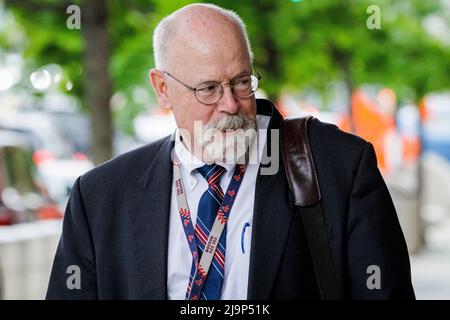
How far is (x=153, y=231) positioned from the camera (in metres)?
3.04

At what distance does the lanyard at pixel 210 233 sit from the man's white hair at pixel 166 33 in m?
0.40

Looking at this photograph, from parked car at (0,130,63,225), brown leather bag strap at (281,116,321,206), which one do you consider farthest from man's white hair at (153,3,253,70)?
parked car at (0,130,63,225)

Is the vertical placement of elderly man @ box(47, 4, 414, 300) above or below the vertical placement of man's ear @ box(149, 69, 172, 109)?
below

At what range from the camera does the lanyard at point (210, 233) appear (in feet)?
9.47

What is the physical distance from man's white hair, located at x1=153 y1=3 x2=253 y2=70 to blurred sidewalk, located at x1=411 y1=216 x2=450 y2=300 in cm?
739

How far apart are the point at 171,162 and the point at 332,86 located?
15.4 meters

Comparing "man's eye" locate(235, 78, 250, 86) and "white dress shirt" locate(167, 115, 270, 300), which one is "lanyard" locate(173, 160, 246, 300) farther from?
"man's eye" locate(235, 78, 250, 86)

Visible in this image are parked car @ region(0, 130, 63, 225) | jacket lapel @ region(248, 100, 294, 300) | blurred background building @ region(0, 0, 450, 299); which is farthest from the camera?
parked car @ region(0, 130, 63, 225)

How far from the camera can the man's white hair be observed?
3.07 meters

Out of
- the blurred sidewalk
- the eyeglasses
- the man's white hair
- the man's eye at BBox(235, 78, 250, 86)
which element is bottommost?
the blurred sidewalk

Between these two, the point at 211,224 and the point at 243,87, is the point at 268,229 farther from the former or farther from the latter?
the point at 243,87

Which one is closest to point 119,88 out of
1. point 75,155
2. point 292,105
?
point 292,105

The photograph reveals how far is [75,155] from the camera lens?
2928 centimetres

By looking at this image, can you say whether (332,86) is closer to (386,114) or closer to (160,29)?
(386,114)
